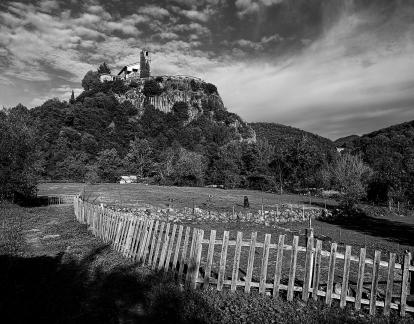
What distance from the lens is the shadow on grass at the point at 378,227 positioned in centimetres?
2110

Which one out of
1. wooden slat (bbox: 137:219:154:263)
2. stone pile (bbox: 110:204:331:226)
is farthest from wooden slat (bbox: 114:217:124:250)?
stone pile (bbox: 110:204:331:226)

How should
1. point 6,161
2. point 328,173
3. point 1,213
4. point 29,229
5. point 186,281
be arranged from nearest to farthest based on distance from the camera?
point 186,281 < point 29,229 < point 1,213 < point 6,161 < point 328,173

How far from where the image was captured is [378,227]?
1023 inches

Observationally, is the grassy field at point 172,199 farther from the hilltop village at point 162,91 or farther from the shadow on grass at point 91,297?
the hilltop village at point 162,91

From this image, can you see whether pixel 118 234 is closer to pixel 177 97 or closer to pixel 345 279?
pixel 345 279

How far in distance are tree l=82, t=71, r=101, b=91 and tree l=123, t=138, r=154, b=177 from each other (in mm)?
100819

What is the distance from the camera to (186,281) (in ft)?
25.6

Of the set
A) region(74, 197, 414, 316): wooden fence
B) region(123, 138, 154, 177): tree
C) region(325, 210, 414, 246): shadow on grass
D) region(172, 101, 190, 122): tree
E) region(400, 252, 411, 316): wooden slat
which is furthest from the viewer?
region(172, 101, 190, 122): tree

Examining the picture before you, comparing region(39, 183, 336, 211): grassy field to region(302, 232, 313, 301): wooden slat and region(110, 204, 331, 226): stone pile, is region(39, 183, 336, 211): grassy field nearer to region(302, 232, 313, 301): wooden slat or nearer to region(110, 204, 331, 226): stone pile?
region(110, 204, 331, 226): stone pile

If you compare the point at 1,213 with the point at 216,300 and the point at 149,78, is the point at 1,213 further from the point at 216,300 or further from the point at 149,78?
the point at 149,78

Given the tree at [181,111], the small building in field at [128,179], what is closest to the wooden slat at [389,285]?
the small building in field at [128,179]

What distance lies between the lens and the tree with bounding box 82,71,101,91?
17675 cm

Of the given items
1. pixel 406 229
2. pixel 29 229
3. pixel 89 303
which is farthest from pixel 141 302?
pixel 406 229

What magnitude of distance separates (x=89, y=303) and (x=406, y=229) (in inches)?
1002
